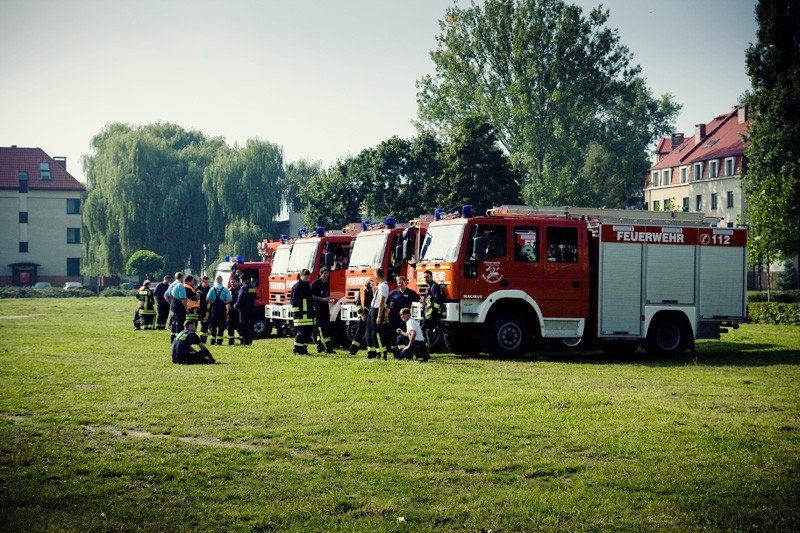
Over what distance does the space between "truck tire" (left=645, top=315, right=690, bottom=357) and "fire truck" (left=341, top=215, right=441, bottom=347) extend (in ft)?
15.9

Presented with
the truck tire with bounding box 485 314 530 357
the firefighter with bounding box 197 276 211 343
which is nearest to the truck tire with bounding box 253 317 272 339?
the firefighter with bounding box 197 276 211 343

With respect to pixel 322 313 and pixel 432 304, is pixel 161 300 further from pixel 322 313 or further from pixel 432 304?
pixel 432 304

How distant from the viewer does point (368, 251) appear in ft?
76.5

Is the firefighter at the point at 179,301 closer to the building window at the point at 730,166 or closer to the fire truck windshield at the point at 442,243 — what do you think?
the fire truck windshield at the point at 442,243

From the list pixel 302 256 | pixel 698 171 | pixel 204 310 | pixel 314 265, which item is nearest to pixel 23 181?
pixel 698 171

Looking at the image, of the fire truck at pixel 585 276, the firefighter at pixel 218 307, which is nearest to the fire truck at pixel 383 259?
the fire truck at pixel 585 276

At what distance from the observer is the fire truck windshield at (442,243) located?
19700 mm

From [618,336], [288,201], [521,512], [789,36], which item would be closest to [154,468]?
[521,512]

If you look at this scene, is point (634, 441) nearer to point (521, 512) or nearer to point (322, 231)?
point (521, 512)

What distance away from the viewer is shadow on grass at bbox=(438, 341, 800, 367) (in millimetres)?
19020

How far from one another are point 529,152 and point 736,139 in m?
24.6

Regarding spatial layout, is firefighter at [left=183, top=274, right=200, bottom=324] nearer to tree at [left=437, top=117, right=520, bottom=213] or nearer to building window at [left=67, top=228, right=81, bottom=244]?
tree at [left=437, top=117, right=520, bottom=213]

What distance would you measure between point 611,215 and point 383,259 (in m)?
5.56

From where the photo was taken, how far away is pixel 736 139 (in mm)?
76688
